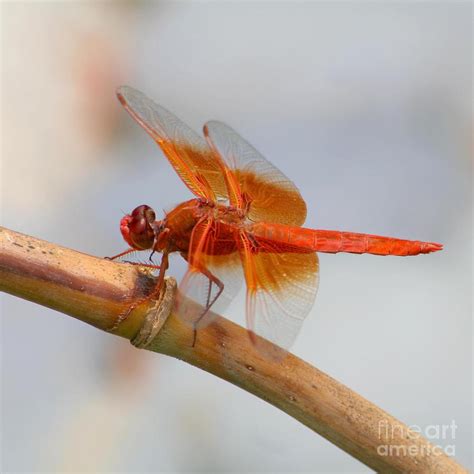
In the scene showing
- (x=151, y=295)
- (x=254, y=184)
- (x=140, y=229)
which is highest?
(x=254, y=184)

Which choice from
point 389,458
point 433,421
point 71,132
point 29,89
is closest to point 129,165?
point 71,132

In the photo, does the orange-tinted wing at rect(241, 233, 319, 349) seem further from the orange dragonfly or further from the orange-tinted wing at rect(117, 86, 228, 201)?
the orange-tinted wing at rect(117, 86, 228, 201)

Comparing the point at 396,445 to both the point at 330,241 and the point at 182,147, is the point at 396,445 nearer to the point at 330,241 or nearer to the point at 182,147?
the point at 330,241

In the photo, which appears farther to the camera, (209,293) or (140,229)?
(140,229)

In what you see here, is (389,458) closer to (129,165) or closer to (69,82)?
(129,165)

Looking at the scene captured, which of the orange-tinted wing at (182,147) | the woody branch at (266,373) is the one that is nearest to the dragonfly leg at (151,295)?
the woody branch at (266,373)

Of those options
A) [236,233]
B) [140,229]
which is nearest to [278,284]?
[236,233]

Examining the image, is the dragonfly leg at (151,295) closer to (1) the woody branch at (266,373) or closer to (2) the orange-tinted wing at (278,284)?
(1) the woody branch at (266,373)
